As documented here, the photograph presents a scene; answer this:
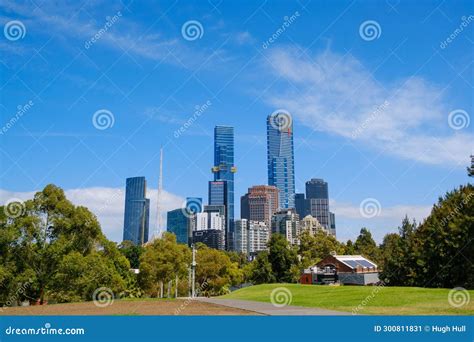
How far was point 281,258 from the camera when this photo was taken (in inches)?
2314

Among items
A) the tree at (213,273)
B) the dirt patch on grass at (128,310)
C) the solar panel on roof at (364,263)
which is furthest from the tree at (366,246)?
the dirt patch on grass at (128,310)

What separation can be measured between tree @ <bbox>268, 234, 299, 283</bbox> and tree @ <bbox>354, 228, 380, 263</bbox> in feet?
60.9

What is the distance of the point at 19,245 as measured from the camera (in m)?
28.7

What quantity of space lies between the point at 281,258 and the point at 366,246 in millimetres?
23925

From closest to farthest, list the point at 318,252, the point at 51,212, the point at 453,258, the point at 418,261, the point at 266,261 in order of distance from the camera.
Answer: the point at 51,212, the point at 453,258, the point at 418,261, the point at 266,261, the point at 318,252

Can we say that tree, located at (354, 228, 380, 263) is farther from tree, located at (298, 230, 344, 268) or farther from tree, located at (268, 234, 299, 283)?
tree, located at (268, 234, 299, 283)

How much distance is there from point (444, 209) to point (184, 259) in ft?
83.2

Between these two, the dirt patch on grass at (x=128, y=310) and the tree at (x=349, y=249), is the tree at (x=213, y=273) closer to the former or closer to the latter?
the tree at (x=349, y=249)

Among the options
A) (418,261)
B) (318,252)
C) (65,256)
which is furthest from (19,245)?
(318,252)

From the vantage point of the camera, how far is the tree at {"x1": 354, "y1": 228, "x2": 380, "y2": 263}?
7194 cm

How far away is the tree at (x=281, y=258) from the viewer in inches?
2302

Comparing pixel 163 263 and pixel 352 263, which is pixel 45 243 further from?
pixel 352 263
